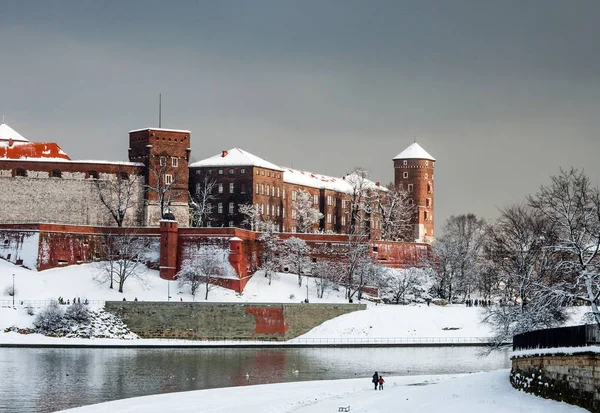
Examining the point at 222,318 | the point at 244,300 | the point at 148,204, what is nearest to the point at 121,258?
the point at 148,204

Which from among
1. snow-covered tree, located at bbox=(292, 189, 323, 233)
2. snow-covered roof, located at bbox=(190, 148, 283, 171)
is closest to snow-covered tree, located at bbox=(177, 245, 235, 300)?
snow-covered roof, located at bbox=(190, 148, 283, 171)

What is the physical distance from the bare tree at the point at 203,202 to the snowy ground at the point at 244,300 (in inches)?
446

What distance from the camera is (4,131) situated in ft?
272

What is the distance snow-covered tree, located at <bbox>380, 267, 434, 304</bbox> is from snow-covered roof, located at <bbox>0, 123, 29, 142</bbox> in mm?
28435

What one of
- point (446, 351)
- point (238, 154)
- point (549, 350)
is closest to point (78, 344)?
point (446, 351)

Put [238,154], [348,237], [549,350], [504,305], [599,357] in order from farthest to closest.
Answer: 1. [238,154]
2. [348,237]
3. [504,305]
4. [549,350]
5. [599,357]

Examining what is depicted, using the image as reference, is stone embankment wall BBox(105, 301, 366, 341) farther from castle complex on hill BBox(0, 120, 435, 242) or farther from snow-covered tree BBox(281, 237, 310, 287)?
castle complex on hill BBox(0, 120, 435, 242)

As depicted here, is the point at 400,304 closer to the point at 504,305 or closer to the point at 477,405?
the point at 504,305

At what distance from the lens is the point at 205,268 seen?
69.6 meters

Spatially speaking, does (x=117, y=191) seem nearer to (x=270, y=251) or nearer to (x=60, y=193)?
(x=60, y=193)

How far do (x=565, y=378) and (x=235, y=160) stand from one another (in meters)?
61.2

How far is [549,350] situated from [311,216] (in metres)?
63.7

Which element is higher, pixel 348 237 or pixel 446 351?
pixel 348 237

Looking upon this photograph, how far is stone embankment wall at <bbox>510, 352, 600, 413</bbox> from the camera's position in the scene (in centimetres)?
2311
